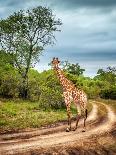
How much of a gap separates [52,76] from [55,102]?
6079 millimetres

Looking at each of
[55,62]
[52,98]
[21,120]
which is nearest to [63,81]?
[55,62]

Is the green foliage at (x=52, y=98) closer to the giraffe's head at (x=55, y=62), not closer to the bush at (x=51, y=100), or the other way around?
the bush at (x=51, y=100)

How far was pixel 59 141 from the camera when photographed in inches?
806

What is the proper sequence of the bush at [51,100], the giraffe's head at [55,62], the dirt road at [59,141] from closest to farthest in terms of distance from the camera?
1. the dirt road at [59,141]
2. the giraffe's head at [55,62]
3. the bush at [51,100]

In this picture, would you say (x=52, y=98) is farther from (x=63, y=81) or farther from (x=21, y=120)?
(x=63, y=81)

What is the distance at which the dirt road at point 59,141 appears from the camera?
18.5 meters

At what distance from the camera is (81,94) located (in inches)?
975

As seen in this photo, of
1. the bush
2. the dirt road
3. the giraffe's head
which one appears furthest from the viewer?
the bush

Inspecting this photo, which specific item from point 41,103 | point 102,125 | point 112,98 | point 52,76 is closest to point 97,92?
point 112,98

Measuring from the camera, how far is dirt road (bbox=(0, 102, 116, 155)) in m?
18.5

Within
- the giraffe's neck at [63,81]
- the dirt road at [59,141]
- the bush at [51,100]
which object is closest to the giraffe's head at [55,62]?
the giraffe's neck at [63,81]

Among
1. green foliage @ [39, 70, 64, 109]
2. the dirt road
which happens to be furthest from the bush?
the dirt road

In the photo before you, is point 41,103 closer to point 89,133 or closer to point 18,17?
point 89,133

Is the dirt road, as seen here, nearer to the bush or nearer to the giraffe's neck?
the giraffe's neck
